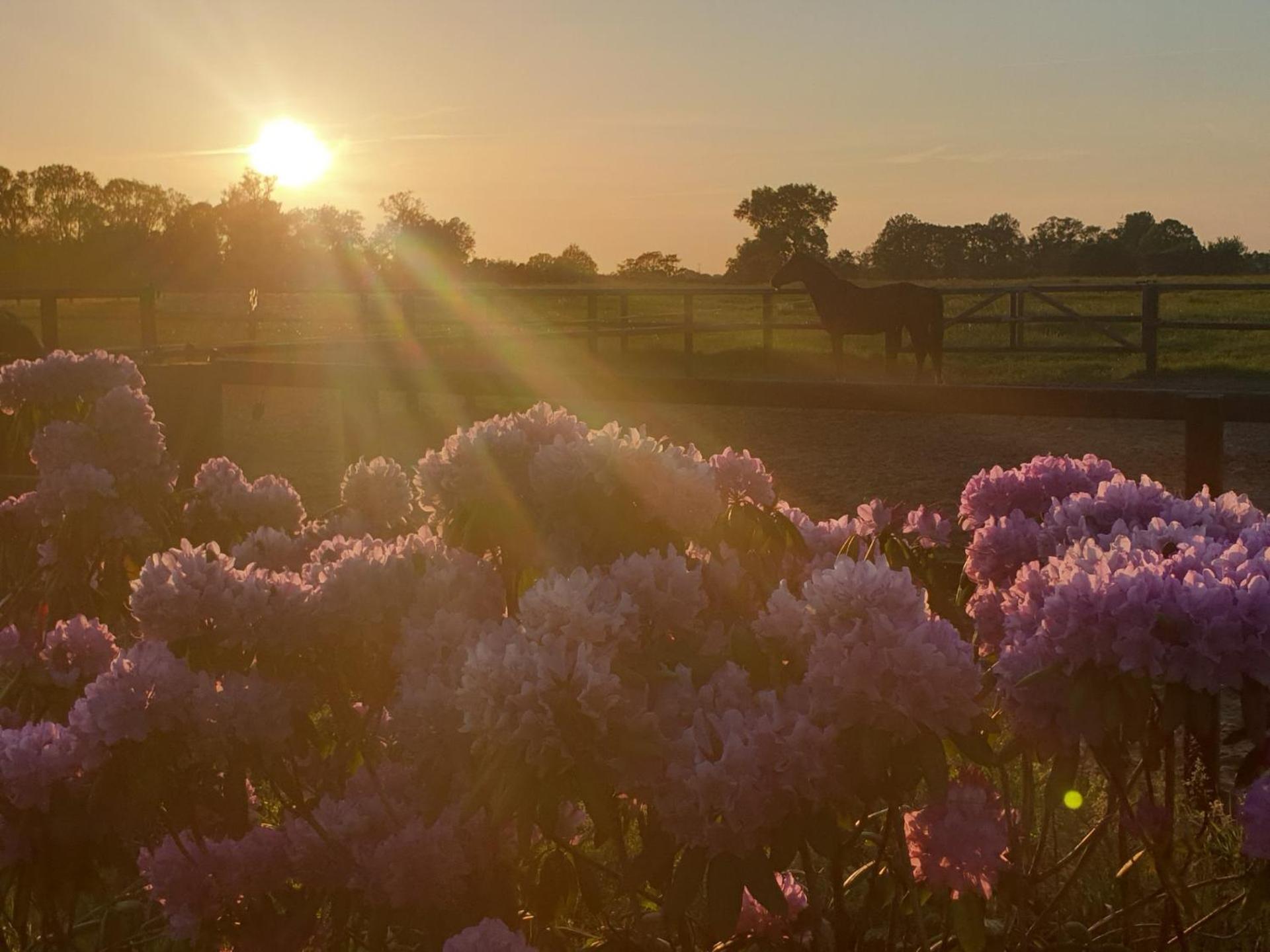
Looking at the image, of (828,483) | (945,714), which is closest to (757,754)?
(945,714)

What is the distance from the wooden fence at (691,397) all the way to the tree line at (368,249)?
41.9 meters

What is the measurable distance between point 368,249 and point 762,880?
270 ft

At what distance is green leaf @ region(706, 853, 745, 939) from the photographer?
5.95 feet

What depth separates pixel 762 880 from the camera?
182cm

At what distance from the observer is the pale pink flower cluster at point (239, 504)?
11.6ft

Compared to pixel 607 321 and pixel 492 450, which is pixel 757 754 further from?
pixel 607 321

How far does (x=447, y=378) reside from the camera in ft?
22.2

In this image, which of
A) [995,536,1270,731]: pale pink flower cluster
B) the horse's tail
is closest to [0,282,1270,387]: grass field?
the horse's tail

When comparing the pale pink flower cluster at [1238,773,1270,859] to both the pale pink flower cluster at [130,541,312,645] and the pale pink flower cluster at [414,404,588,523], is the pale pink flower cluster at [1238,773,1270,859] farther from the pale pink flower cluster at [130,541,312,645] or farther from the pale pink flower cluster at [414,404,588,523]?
the pale pink flower cluster at [130,541,312,645]

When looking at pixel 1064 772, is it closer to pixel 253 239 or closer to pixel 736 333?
pixel 736 333

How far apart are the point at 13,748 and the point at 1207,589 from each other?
1981 mm

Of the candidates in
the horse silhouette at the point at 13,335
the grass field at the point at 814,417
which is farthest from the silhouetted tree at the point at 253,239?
the horse silhouette at the point at 13,335

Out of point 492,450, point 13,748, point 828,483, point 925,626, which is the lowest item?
point 828,483

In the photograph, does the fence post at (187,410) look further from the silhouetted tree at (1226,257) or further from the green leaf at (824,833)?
the silhouetted tree at (1226,257)
